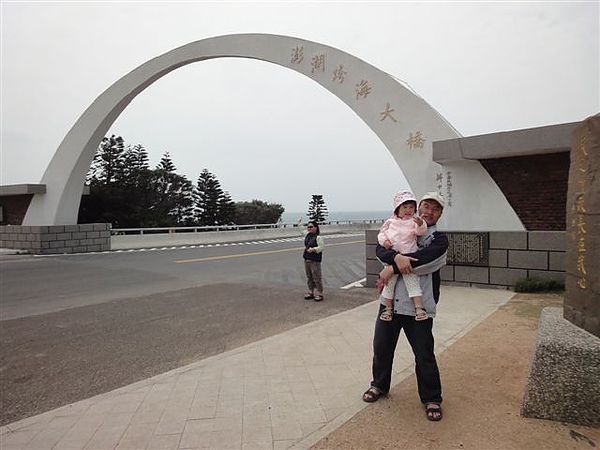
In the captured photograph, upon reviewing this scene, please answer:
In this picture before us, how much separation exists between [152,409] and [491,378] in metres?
2.98

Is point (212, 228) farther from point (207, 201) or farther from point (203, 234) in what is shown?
point (207, 201)

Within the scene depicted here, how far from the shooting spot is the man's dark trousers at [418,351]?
3219 millimetres

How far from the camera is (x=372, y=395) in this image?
11.4ft

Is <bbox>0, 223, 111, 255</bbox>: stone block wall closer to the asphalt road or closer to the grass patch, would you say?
the asphalt road

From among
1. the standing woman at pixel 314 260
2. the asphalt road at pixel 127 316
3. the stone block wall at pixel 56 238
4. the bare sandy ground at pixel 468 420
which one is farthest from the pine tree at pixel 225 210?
the bare sandy ground at pixel 468 420

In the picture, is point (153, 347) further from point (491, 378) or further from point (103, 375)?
point (491, 378)

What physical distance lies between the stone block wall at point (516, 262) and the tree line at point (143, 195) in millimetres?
26064

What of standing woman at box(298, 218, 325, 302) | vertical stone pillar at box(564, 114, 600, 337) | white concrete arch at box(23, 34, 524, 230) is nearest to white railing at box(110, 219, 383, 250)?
white concrete arch at box(23, 34, 524, 230)

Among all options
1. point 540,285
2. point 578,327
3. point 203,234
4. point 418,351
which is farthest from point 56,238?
point 578,327

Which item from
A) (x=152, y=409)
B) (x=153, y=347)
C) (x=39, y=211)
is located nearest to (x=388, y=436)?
(x=152, y=409)

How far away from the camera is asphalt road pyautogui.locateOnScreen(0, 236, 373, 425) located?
15.5 ft

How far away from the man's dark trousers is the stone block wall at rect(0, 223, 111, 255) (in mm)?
18081

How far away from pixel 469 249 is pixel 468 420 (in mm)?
6076

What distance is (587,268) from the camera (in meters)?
3.26
